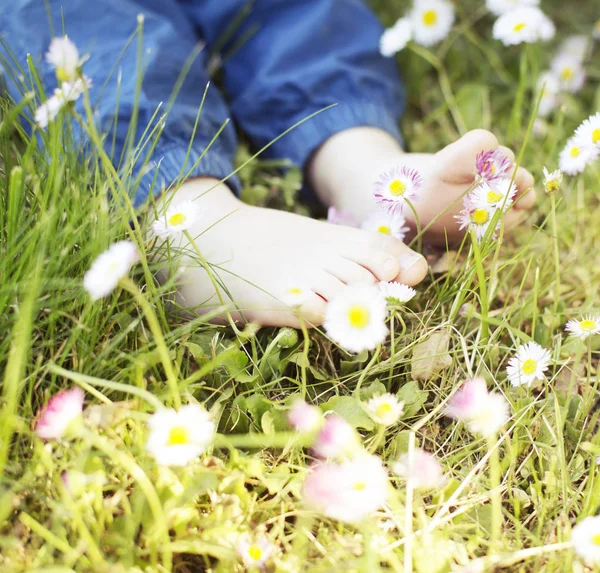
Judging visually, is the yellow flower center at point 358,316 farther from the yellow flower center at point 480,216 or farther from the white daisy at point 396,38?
the white daisy at point 396,38

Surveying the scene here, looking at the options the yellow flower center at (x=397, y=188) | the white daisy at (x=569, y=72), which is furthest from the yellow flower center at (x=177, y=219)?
the white daisy at (x=569, y=72)

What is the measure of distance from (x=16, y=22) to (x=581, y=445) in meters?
0.88

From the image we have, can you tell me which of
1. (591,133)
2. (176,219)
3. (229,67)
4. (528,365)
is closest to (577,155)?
(591,133)

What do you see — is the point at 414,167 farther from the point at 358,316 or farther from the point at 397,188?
the point at 358,316

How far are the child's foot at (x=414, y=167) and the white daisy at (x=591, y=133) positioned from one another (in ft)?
0.27

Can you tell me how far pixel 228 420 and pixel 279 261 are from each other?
8.1 inches

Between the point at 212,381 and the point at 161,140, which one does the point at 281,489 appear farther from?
the point at 161,140

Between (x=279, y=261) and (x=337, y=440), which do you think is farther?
(x=279, y=261)

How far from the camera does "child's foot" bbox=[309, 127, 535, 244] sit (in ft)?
2.44

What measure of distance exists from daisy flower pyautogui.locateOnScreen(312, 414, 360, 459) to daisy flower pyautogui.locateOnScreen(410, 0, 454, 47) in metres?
0.81

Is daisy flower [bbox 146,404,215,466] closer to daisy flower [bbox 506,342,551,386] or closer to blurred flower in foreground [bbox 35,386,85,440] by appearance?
blurred flower in foreground [bbox 35,386,85,440]

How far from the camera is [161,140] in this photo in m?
0.85

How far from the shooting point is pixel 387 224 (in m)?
0.80

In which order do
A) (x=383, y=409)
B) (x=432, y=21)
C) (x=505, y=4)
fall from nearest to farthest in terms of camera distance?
(x=383, y=409) < (x=505, y=4) < (x=432, y=21)
